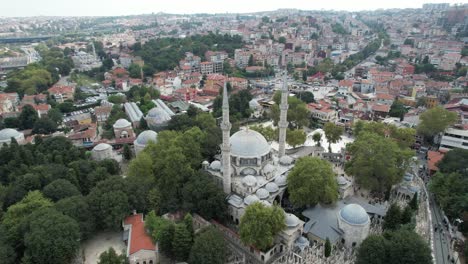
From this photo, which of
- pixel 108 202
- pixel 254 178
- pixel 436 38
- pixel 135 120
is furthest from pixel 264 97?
pixel 436 38

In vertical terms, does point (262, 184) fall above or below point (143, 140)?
above

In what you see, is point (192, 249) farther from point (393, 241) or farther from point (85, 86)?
point (85, 86)

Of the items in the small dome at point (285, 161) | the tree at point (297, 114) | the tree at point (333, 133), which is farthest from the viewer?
the tree at point (297, 114)

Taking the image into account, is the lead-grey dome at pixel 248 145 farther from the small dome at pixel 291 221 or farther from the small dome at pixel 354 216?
the small dome at pixel 354 216

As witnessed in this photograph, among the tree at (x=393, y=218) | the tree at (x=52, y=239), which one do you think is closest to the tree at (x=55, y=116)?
the tree at (x=52, y=239)

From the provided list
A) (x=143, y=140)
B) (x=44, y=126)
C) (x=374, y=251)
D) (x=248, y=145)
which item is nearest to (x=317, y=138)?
(x=248, y=145)

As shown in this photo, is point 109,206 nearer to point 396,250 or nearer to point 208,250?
point 208,250

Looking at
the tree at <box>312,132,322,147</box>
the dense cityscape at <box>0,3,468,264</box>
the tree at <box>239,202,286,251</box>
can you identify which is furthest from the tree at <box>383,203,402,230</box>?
the tree at <box>312,132,322,147</box>
